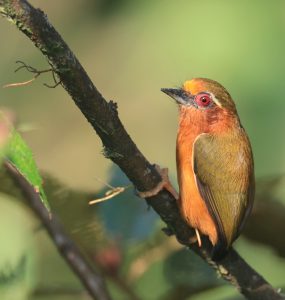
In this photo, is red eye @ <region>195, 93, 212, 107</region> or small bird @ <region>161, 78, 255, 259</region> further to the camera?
red eye @ <region>195, 93, 212, 107</region>

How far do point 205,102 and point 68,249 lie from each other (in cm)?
105

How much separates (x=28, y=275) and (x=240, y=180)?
0.78m

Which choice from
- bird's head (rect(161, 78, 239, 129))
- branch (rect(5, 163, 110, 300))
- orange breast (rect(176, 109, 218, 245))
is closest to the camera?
branch (rect(5, 163, 110, 300))

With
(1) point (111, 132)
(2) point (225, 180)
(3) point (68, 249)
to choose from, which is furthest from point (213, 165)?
(1) point (111, 132)

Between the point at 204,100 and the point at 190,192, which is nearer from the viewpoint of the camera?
the point at 190,192

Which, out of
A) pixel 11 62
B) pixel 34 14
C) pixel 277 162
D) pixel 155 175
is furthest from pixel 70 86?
pixel 11 62

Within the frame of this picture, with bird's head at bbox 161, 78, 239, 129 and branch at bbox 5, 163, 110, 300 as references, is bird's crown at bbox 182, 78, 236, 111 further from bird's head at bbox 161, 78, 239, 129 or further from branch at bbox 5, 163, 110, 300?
branch at bbox 5, 163, 110, 300

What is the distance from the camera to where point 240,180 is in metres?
2.81

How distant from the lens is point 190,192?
2832 millimetres

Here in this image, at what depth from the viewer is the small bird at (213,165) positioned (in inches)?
106

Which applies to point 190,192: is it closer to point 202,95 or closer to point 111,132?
point 202,95

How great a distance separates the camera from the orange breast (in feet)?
8.72

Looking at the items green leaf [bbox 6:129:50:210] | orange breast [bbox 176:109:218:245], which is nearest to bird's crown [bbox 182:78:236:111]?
orange breast [bbox 176:109:218:245]

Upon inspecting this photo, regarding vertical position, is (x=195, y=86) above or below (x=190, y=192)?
→ above
